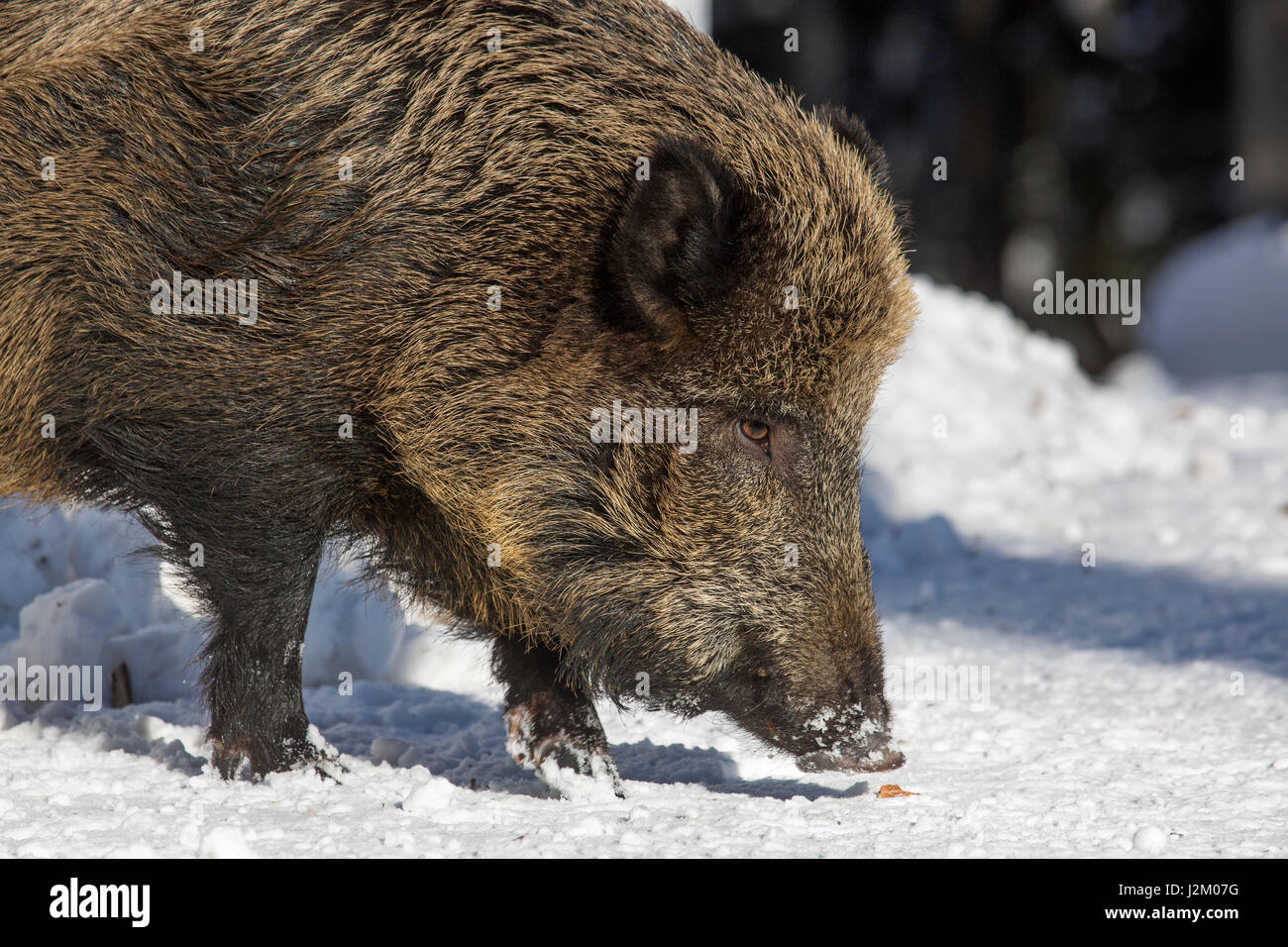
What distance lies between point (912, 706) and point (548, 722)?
5.02 feet

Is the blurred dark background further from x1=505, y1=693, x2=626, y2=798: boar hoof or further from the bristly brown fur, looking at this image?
the bristly brown fur

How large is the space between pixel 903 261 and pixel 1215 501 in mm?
4760

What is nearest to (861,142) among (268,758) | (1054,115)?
(268,758)

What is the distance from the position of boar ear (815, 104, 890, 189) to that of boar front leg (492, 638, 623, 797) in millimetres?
1875

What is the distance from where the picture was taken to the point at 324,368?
3943 mm

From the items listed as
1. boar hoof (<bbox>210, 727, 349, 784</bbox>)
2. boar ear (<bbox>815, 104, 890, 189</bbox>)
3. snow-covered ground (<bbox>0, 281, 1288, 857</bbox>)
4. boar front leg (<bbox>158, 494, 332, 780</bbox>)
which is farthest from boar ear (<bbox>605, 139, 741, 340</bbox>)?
boar hoof (<bbox>210, 727, 349, 784</bbox>)

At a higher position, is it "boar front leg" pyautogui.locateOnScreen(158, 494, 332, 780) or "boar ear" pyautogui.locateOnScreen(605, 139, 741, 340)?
"boar ear" pyautogui.locateOnScreen(605, 139, 741, 340)

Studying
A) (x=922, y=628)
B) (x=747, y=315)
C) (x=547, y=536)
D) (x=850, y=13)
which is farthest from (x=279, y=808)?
(x=850, y=13)

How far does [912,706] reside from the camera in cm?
533

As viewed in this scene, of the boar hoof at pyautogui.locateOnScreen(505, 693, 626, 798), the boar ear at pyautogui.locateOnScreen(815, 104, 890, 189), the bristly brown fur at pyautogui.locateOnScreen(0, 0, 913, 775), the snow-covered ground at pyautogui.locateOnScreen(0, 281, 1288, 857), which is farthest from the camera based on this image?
the boar ear at pyautogui.locateOnScreen(815, 104, 890, 189)

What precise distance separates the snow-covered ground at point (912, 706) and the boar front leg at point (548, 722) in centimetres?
11

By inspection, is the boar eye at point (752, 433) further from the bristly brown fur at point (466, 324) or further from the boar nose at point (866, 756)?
the boar nose at point (866, 756)

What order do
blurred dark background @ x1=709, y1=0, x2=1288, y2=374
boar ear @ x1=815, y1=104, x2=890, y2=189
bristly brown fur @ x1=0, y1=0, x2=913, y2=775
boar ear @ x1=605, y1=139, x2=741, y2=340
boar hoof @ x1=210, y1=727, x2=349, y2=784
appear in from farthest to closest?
1. blurred dark background @ x1=709, y1=0, x2=1288, y2=374
2. boar ear @ x1=815, y1=104, x2=890, y2=189
3. boar hoof @ x1=210, y1=727, x2=349, y2=784
4. bristly brown fur @ x1=0, y1=0, x2=913, y2=775
5. boar ear @ x1=605, y1=139, x2=741, y2=340

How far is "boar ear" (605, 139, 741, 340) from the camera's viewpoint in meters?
3.77
